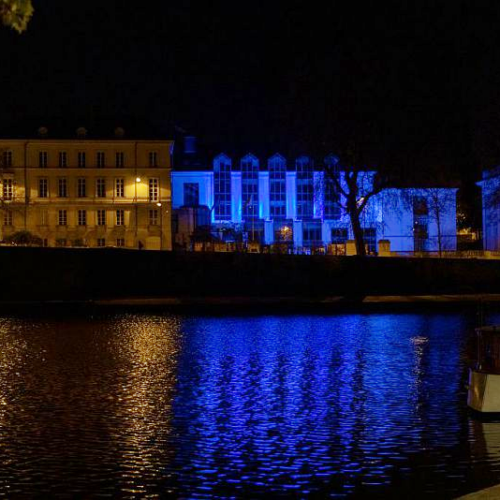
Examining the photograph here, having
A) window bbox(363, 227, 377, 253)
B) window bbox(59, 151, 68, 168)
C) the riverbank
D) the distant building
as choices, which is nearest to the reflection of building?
window bbox(363, 227, 377, 253)

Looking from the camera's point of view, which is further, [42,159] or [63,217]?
[42,159]

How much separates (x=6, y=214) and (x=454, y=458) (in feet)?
274

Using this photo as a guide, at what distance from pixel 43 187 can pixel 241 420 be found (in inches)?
3229

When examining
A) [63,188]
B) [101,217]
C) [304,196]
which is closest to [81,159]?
[63,188]

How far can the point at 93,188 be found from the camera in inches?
3693

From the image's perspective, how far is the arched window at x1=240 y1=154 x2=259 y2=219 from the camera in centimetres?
9906

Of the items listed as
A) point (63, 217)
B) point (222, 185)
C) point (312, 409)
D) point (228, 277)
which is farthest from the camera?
point (222, 185)

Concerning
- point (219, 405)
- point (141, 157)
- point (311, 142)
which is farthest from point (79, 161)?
point (219, 405)

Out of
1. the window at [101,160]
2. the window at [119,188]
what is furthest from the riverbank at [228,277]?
the window at [101,160]

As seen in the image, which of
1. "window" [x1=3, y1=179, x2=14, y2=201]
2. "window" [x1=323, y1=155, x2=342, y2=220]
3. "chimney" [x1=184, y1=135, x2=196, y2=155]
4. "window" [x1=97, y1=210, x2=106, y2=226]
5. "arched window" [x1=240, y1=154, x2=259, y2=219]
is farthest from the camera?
"chimney" [x1=184, y1=135, x2=196, y2=155]

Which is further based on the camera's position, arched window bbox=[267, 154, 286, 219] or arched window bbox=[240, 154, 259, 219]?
arched window bbox=[267, 154, 286, 219]

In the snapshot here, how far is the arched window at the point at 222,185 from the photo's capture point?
9912cm

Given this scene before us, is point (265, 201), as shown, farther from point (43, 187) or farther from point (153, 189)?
point (43, 187)

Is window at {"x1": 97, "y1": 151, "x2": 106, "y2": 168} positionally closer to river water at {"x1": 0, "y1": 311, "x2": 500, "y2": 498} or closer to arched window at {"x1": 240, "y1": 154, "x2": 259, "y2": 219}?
arched window at {"x1": 240, "y1": 154, "x2": 259, "y2": 219}
